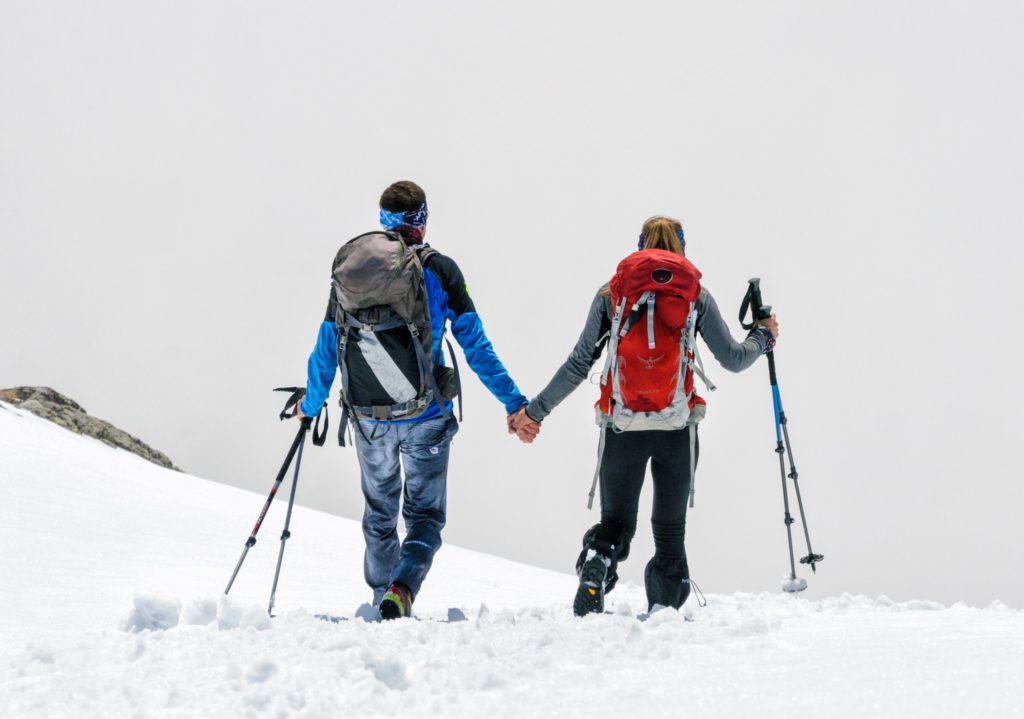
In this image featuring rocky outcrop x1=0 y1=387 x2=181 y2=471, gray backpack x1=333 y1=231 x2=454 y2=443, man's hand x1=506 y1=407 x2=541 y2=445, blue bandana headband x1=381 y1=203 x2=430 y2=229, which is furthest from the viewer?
rocky outcrop x1=0 y1=387 x2=181 y2=471

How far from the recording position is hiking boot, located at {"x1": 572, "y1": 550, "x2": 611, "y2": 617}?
551cm

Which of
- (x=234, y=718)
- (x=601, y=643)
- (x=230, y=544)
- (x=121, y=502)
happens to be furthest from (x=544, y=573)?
(x=234, y=718)

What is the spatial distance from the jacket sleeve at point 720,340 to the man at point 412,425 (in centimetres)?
134

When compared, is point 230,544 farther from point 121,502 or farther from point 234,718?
point 234,718

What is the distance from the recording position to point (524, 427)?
6238 mm

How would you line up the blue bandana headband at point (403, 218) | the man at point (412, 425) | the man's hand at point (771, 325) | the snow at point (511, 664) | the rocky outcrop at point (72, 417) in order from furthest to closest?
the rocky outcrop at point (72, 417) → the man's hand at point (771, 325) → the blue bandana headband at point (403, 218) → the man at point (412, 425) → the snow at point (511, 664)

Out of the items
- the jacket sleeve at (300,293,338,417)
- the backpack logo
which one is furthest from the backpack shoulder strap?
the backpack logo

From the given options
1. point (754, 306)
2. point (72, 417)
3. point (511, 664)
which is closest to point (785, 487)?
point (754, 306)

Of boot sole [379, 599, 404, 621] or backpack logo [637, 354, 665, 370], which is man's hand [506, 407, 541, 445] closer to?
backpack logo [637, 354, 665, 370]

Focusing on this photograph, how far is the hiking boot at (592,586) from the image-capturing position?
217 inches

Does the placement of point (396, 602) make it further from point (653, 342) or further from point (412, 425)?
point (653, 342)

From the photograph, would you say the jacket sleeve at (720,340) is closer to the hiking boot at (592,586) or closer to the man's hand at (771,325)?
the man's hand at (771,325)

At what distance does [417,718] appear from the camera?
11.0 feet

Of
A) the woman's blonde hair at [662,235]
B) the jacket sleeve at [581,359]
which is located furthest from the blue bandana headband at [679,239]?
the jacket sleeve at [581,359]
